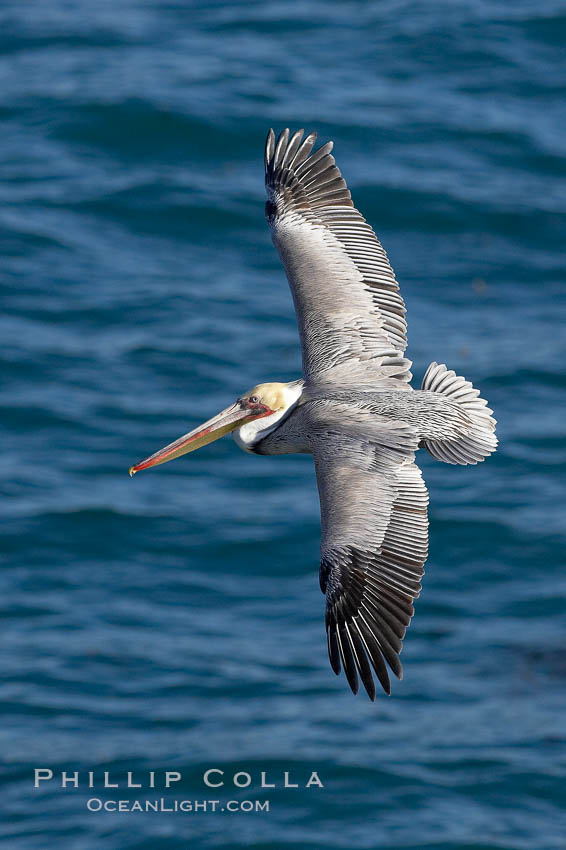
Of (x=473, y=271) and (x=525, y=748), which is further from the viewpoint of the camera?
(x=473, y=271)

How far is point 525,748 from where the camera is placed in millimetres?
15938

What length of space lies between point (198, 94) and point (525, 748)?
1118cm

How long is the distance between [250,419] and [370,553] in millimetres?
1617

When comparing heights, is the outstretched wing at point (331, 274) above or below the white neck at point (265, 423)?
above

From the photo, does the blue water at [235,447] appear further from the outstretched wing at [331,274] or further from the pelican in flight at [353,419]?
the outstretched wing at [331,274]

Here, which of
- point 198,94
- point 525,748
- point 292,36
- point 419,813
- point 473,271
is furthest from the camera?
point 292,36

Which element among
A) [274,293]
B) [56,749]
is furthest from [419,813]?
[274,293]

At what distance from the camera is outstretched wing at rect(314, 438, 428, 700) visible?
8.60 meters

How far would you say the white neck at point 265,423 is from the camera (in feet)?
31.9

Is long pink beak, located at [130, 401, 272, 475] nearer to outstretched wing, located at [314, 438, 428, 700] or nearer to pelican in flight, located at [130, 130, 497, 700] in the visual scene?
pelican in flight, located at [130, 130, 497, 700]

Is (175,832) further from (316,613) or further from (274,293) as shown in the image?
(274,293)

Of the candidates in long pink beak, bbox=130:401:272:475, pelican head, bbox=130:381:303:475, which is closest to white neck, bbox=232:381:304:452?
pelican head, bbox=130:381:303:475

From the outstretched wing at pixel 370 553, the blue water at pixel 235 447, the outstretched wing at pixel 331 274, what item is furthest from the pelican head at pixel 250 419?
the blue water at pixel 235 447

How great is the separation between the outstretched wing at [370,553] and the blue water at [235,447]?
6.80 meters
